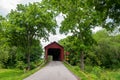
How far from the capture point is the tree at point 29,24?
113ft

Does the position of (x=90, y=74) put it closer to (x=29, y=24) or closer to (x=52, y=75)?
(x=52, y=75)

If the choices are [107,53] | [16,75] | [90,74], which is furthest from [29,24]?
[107,53]

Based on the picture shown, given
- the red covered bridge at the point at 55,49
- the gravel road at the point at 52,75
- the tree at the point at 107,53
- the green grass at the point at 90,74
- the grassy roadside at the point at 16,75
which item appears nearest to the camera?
the gravel road at the point at 52,75

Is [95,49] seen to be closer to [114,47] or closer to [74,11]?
[114,47]

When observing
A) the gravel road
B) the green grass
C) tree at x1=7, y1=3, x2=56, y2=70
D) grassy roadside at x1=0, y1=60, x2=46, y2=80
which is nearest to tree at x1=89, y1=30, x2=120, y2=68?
tree at x1=7, y1=3, x2=56, y2=70

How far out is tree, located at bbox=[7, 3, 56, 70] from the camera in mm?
34531

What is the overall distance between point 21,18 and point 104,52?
2081cm

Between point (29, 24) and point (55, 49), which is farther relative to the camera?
point (55, 49)

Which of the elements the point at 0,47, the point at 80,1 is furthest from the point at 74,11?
the point at 0,47

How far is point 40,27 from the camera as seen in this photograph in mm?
36062

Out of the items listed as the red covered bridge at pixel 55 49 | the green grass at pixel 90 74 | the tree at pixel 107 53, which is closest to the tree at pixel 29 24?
the red covered bridge at pixel 55 49

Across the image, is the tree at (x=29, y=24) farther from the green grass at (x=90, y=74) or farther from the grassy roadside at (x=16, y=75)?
the green grass at (x=90, y=74)

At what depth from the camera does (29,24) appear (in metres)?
34.8

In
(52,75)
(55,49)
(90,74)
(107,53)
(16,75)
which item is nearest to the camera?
(52,75)
